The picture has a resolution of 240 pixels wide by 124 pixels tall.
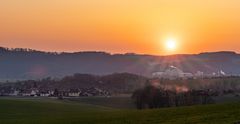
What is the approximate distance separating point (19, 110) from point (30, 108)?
907 centimetres

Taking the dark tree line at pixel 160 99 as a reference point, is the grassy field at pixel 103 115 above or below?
below

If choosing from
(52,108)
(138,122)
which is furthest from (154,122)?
(52,108)

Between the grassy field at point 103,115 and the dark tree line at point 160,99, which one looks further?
the dark tree line at point 160,99

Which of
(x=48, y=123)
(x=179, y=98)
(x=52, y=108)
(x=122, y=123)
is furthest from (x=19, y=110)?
(x=122, y=123)

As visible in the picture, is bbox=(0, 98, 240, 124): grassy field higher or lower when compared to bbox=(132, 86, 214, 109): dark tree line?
lower

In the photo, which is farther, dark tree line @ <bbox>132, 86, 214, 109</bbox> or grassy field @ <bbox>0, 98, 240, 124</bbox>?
dark tree line @ <bbox>132, 86, 214, 109</bbox>

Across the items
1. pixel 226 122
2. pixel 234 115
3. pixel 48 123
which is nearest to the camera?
pixel 226 122

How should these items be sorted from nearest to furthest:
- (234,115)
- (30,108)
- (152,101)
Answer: (234,115)
(30,108)
(152,101)

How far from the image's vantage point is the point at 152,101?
148 m

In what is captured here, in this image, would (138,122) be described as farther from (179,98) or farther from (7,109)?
(179,98)

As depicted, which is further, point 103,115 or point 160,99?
point 160,99

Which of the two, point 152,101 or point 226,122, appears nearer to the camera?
point 226,122

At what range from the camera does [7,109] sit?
420 ft

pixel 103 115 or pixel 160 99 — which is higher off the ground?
pixel 160 99
